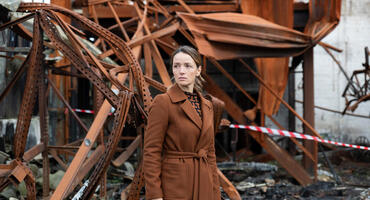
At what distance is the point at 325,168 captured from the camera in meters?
9.46


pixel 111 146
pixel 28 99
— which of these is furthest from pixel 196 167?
pixel 28 99

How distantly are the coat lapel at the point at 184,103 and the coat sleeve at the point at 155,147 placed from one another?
0.07 metres

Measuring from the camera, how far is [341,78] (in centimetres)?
1325

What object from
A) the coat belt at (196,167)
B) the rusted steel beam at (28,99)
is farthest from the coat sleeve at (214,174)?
the rusted steel beam at (28,99)

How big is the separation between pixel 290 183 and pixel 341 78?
7.26m

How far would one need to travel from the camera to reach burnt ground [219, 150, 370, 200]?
622cm

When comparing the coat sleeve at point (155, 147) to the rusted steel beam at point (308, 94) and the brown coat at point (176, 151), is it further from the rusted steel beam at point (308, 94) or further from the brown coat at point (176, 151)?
the rusted steel beam at point (308, 94)

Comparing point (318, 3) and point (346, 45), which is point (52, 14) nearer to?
point (318, 3)

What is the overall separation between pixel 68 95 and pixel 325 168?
6.60 metres

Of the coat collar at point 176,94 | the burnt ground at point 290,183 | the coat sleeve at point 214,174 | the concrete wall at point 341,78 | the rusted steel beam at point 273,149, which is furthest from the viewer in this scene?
the concrete wall at point 341,78

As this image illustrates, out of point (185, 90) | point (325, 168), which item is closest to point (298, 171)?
point (325, 168)

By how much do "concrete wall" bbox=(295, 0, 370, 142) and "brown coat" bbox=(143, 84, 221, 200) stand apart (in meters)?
11.4

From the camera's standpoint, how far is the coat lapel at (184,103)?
2.13m

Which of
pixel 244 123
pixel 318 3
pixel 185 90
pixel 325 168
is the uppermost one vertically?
pixel 318 3
